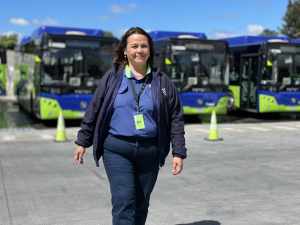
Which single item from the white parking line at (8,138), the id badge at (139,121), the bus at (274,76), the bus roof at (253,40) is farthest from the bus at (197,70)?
the id badge at (139,121)

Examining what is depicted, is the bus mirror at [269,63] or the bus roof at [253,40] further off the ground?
the bus roof at [253,40]

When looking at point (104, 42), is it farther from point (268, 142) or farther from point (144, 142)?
point (144, 142)

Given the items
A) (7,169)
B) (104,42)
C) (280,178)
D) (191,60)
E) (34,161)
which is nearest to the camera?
(280,178)

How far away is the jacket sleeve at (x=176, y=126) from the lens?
452 centimetres

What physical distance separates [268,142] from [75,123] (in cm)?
794

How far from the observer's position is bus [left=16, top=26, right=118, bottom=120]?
17.2 metres

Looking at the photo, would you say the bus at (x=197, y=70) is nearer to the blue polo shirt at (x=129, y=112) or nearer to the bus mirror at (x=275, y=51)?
the bus mirror at (x=275, y=51)

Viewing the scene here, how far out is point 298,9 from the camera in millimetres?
58281

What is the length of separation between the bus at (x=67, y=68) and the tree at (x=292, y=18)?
43.6 meters

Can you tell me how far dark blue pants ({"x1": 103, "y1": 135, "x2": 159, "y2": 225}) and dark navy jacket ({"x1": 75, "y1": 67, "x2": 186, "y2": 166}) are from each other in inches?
3.5

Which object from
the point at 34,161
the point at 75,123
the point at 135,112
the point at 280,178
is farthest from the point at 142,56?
the point at 75,123

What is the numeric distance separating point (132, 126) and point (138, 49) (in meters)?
0.62

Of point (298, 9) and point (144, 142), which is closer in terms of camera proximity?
point (144, 142)

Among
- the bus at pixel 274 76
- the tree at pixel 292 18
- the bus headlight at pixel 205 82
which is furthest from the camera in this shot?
the tree at pixel 292 18
